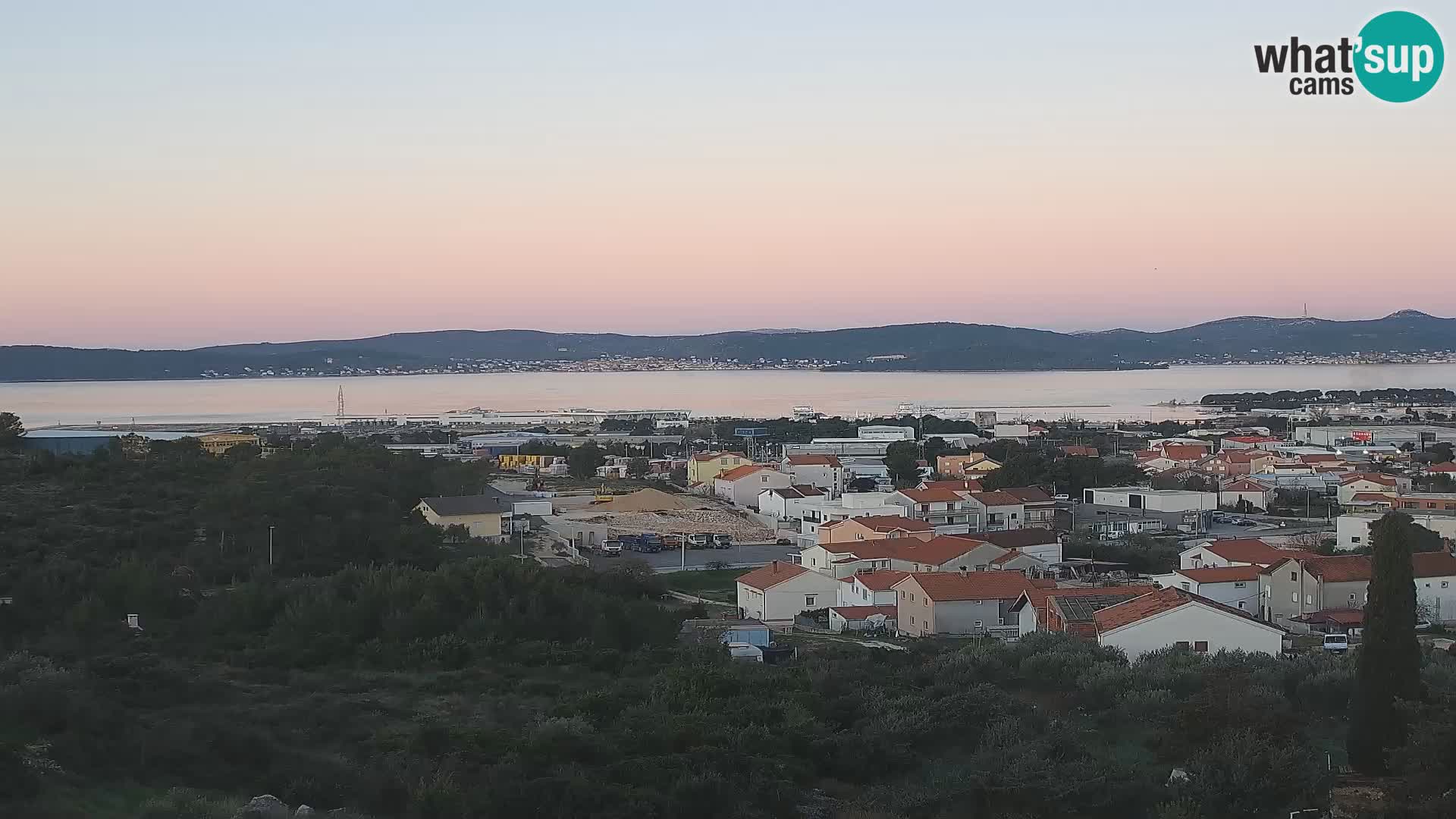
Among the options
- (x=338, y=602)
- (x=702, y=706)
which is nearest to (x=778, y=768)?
(x=702, y=706)

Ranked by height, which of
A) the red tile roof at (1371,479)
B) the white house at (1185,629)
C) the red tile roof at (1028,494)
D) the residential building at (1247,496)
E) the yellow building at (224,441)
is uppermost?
the yellow building at (224,441)

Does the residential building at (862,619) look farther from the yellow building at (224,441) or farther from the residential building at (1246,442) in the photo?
the residential building at (1246,442)

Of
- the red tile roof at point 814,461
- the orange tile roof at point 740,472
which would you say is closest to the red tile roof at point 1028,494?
the red tile roof at point 814,461

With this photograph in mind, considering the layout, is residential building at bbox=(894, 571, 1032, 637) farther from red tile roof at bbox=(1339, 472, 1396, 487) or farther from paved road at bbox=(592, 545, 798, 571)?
red tile roof at bbox=(1339, 472, 1396, 487)

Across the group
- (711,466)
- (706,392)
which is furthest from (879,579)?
(706,392)

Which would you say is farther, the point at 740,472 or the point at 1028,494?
the point at 740,472

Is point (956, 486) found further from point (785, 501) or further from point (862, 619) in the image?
point (862, 619)

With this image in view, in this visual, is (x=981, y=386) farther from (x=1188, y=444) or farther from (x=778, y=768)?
(x=778, y=768)

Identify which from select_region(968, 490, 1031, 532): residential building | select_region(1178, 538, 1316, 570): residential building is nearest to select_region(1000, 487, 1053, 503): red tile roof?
select_region(968, 490, 1031, 532): residential building
